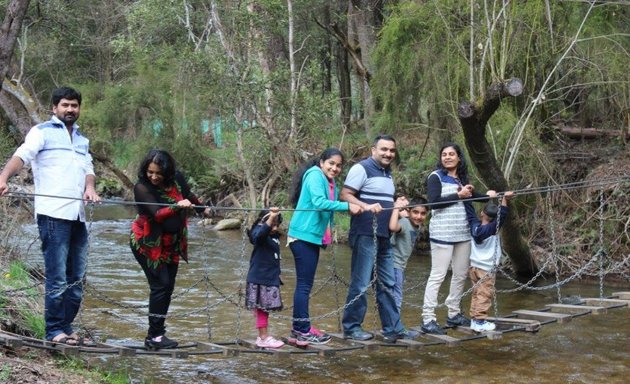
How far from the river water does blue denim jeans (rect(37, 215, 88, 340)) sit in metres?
0.47

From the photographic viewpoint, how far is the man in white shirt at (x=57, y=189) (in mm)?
5273

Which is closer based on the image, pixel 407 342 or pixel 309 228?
pixel 309 228

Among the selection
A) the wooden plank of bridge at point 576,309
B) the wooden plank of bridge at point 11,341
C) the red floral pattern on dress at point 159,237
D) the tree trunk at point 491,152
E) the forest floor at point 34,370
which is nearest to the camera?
the forest floor at point 34,370

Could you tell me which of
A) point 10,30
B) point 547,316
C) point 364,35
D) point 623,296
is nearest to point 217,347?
point 547,316

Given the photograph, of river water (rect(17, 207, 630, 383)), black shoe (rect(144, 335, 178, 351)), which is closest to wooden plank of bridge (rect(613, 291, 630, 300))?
river water (rect(17, 207, 630, 383))

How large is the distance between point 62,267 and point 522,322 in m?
3.29

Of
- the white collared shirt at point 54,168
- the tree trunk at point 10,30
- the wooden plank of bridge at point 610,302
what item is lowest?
the wooden plank of bridge at point 610,302

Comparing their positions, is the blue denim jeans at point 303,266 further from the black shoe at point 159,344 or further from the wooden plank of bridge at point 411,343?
the black shoe at point 159,344

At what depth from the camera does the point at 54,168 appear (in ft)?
17.5

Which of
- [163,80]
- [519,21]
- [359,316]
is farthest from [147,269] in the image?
[163,80]

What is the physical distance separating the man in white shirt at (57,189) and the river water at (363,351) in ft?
1.91

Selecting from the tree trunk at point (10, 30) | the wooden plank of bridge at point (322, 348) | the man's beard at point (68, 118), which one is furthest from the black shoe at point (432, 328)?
the tree trunk at point (10, 30)

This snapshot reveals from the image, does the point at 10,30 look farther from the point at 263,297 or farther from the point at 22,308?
the point at 263,297

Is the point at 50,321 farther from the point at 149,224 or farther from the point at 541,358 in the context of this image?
the point at 541,358
